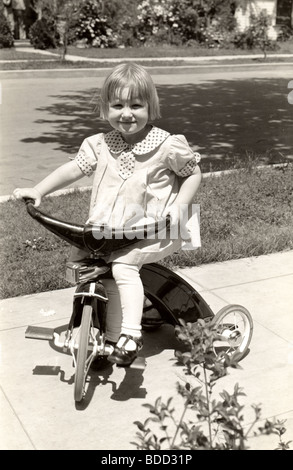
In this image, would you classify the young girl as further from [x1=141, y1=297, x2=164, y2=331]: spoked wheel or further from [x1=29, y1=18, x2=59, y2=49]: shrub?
[x1=29, y1=18, x2=59, y2=49]: shrub

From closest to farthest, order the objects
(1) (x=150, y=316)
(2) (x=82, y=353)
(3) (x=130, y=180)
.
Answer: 1. (2) (x=82, y=353)
2. (3) (x=130, y=180)
3. (1) (x=150, y=316)

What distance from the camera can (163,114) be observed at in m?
12.1

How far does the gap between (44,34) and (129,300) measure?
2312 centimetres

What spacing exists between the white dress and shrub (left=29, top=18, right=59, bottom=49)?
22.6 metres

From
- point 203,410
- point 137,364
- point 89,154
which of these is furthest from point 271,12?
point 203,410

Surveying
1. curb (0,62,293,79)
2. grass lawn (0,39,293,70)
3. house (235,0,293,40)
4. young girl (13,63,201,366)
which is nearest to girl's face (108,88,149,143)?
young girl (13,63,201,366)

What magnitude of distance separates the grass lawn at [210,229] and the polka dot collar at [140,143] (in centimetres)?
145

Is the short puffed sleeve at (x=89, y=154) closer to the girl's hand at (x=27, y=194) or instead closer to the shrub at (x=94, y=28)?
the girl's hand at (x=27, y=194)

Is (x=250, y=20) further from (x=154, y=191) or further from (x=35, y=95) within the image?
(x=154, y=191)

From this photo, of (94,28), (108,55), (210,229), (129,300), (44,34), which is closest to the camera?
(129,300)

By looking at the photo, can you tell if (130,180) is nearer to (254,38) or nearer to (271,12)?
(254,38)

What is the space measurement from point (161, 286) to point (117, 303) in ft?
0.96

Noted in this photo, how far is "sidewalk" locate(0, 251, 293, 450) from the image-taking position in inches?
114

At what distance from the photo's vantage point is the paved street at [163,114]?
28.7ft
